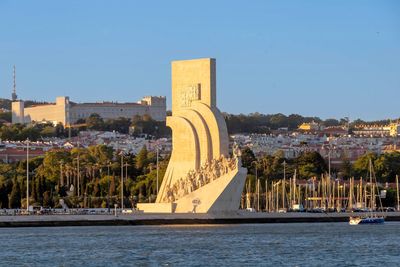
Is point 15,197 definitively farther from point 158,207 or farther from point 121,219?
point 121,219

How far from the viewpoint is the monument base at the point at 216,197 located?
232 ft

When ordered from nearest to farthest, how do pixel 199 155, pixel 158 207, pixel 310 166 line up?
1. pixel 199 155
2. pixel 158 207
3. pixel 310 166

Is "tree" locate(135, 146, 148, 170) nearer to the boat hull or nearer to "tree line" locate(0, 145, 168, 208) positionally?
"tree line" locate(0, 145, 168, 208)

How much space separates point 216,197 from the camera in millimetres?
70938

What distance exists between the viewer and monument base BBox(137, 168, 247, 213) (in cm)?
7062

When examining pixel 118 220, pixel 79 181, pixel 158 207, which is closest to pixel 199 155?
pixel 158 207

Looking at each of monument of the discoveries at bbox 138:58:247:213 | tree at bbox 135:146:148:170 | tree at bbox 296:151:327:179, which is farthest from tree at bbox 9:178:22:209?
tree at bbox 296:151:327:179

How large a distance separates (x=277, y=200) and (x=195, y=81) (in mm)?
17794

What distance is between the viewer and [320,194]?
96188 millimetres

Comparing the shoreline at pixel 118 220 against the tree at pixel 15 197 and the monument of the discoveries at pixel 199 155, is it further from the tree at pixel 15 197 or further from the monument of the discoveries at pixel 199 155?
the tree at pixel 15 197

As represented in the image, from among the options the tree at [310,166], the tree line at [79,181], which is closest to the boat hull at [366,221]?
the tree line at [79,181]

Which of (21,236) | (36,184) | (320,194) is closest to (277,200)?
(320,194)

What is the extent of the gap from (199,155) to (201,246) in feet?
66.8

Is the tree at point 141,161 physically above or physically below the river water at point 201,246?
above
